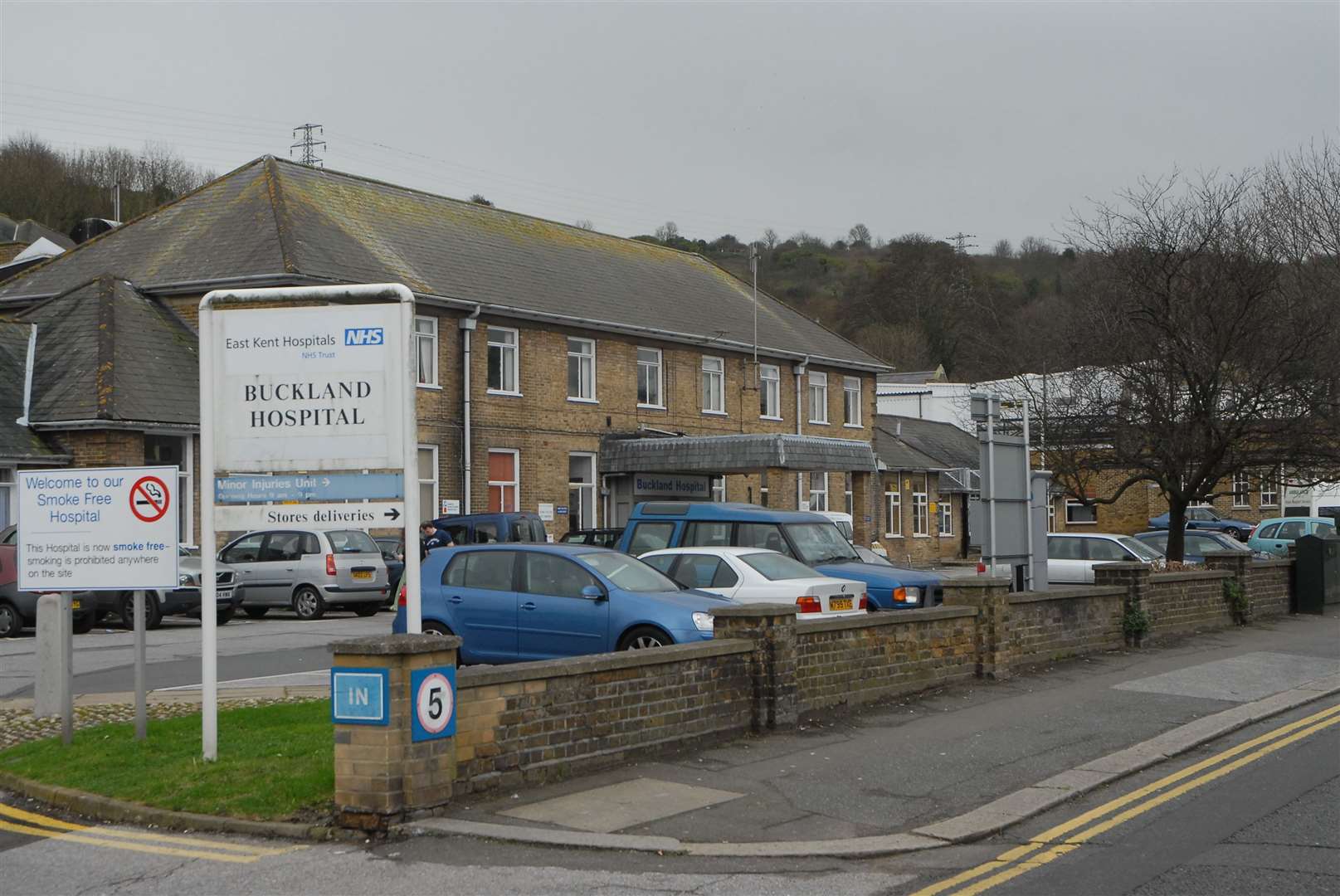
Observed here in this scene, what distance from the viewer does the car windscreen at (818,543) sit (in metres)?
19.7

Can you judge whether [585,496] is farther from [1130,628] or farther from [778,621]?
[778,621]

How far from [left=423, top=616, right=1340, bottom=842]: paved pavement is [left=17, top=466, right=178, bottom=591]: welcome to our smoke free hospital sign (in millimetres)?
3763

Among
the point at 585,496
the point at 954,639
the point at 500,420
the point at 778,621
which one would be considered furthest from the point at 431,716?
the point at 585,496

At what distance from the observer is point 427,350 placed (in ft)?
109

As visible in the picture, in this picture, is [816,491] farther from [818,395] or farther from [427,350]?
[427,350]

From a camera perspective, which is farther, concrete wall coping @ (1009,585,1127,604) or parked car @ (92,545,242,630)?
parked car @ (92,545,242,630)

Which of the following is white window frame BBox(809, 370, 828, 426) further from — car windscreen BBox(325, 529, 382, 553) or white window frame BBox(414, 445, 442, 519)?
car windscreen BBox(325, 529, 382, 553)

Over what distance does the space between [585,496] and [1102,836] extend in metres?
29.1

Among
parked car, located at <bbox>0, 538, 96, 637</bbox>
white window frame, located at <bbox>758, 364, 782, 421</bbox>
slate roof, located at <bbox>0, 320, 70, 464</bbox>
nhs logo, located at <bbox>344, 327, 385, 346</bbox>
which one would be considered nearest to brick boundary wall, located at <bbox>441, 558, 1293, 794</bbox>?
nhs logo, located at <bbox>344, 327, 385, 346</bbox>

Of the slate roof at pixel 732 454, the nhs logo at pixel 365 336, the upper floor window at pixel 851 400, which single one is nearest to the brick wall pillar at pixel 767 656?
the nhs logo at pixel 365 336

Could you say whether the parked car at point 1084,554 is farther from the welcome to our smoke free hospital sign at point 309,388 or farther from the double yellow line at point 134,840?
the double yellow line at point 134,840

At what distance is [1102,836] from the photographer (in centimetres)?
861

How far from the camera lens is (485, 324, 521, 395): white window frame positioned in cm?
3481

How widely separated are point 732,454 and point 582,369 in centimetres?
513
